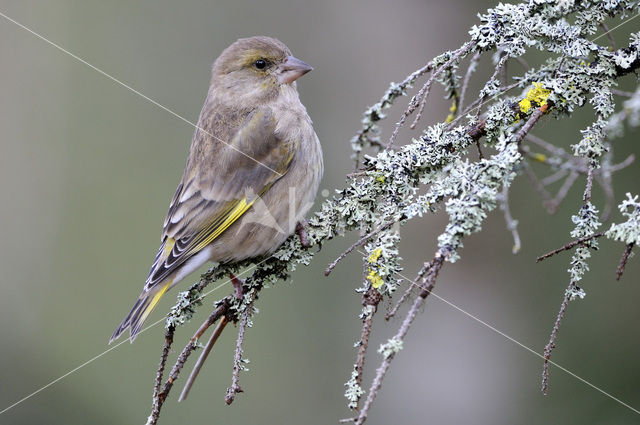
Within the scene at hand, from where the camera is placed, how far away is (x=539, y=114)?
90.1 inches

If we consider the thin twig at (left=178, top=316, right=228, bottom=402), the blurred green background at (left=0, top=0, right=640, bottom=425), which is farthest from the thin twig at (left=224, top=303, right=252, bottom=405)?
the blurred green background at (left=0, top=0, right=640, bottom=425)

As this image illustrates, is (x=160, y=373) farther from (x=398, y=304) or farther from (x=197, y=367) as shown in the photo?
(x=398, y=304)

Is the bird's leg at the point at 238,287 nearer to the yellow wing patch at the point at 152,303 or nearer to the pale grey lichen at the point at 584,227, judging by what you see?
the yellow wing patch at the point at 152,303

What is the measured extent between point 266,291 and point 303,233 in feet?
13.2

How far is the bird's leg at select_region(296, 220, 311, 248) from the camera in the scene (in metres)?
2.99

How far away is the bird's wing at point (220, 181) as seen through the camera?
3668 mm

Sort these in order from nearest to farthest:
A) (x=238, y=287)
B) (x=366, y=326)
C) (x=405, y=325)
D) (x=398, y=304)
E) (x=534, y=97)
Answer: (x=405, y=325)
(x=398, y=304)
(x=366, y=326)
(x=534, y=97)
(x=238, y=287)

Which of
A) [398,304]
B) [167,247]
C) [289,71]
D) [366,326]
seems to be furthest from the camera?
[289,71]

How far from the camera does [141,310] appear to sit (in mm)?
3404

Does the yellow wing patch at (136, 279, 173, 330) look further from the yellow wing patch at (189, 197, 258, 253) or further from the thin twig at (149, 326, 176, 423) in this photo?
the thin twig at (149, 326, 176, 423)

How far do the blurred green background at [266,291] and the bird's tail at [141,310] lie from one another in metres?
1.90

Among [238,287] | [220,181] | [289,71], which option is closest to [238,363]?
[238,287]

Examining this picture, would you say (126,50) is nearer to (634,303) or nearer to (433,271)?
(634,303)

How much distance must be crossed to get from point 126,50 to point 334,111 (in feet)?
11.2
